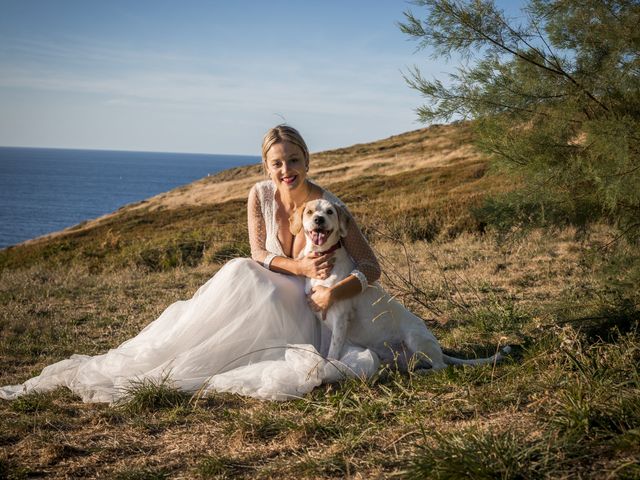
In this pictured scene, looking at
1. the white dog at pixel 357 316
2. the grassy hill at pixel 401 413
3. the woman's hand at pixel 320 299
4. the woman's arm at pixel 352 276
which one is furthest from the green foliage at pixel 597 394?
the woman's hand at pixel 320 299

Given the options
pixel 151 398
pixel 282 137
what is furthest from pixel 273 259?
pixel 151 398

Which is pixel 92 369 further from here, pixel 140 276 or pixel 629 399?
pixel 140 276

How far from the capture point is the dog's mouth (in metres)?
4.25

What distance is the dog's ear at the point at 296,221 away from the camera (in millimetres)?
4540


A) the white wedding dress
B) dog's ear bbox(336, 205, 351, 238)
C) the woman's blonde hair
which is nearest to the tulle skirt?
the white wedding dress

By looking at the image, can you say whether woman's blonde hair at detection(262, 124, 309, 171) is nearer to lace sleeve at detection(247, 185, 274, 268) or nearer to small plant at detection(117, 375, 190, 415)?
lace sleeve at detection(247, 185, 274, 268)

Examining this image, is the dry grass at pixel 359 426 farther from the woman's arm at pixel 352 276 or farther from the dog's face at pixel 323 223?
the dog's face at pixel 323 223

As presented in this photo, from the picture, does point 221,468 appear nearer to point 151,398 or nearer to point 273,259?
point 151,398

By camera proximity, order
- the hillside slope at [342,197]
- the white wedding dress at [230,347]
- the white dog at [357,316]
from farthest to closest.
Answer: the hillside slope at [342,197], the white dog at [357,316], the white wedding dress at [230,347]

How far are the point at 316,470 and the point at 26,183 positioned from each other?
424 ft

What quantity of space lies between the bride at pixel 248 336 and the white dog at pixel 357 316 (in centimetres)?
8

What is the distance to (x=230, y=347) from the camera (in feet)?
14.1

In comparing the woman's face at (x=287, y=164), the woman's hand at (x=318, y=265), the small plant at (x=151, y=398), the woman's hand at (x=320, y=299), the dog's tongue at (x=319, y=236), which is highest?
the woman's face at (x=287, y=164)

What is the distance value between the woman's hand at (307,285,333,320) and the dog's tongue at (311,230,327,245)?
334mm
